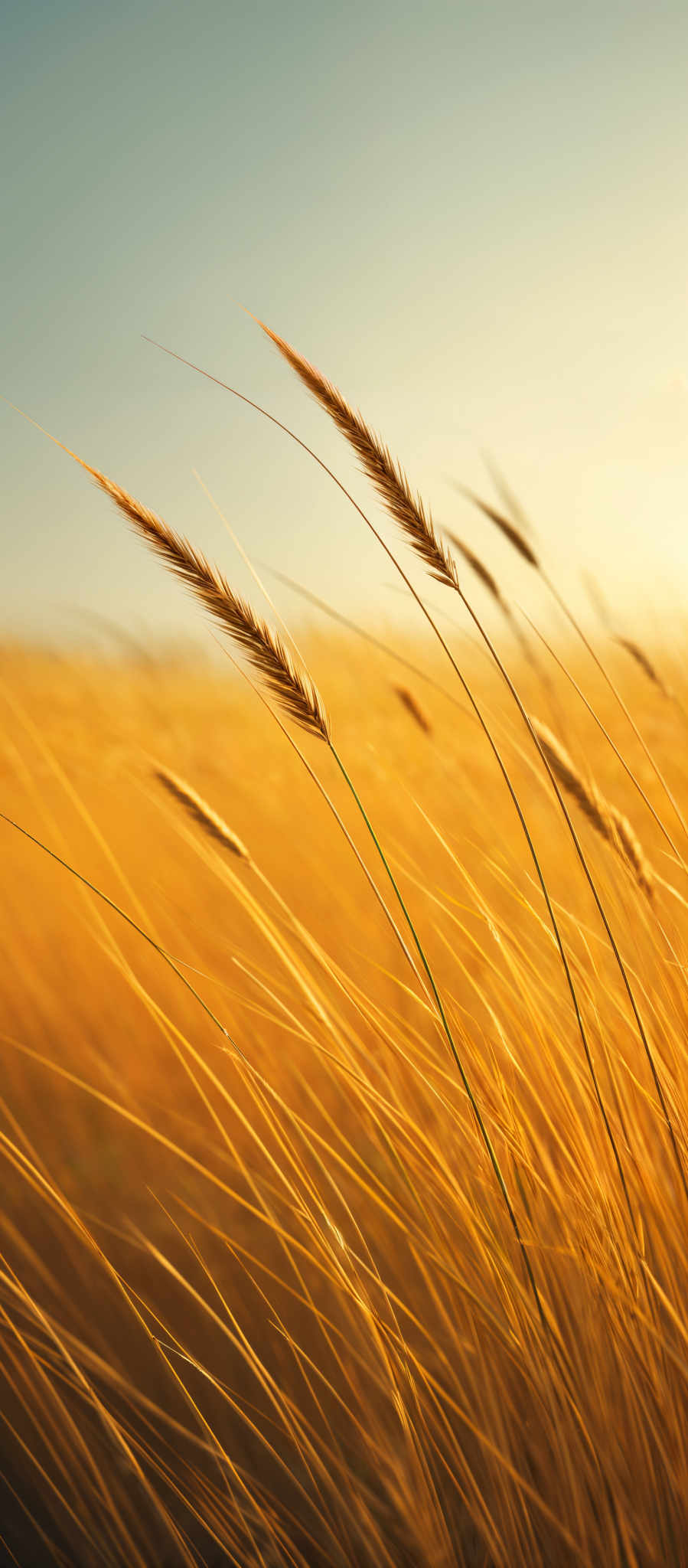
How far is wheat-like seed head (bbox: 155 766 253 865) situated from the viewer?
0.62m

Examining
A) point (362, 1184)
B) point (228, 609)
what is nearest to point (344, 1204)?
point (362, 1184)

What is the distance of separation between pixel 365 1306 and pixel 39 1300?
693mm

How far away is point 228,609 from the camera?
0.55 metres

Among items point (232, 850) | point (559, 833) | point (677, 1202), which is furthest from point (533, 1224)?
point (559, 833)

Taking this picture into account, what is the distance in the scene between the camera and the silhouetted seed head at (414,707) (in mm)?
836

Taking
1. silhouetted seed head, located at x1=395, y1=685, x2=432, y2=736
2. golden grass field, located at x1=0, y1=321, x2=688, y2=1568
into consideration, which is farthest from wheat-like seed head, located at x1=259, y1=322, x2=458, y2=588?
silhouetted seed head, located at x1=395, y1=685, x2=432, y2=736

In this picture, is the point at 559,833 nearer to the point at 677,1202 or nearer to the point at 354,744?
the point at 677,1202

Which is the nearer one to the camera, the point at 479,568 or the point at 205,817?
the point at 205,817

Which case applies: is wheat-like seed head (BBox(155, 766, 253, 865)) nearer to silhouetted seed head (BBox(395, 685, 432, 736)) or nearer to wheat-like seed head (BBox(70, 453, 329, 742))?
wheat-like seed head (BBox(70, 453, 329, 742))

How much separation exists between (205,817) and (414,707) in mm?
311

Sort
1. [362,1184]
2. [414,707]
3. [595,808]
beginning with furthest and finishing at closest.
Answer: [414,707] < [595,808] < [362,1184]

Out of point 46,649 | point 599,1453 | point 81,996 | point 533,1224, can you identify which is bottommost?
point 599,1453

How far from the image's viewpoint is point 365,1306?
53cm

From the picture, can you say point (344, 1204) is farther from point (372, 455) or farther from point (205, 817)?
point (372, 455)
